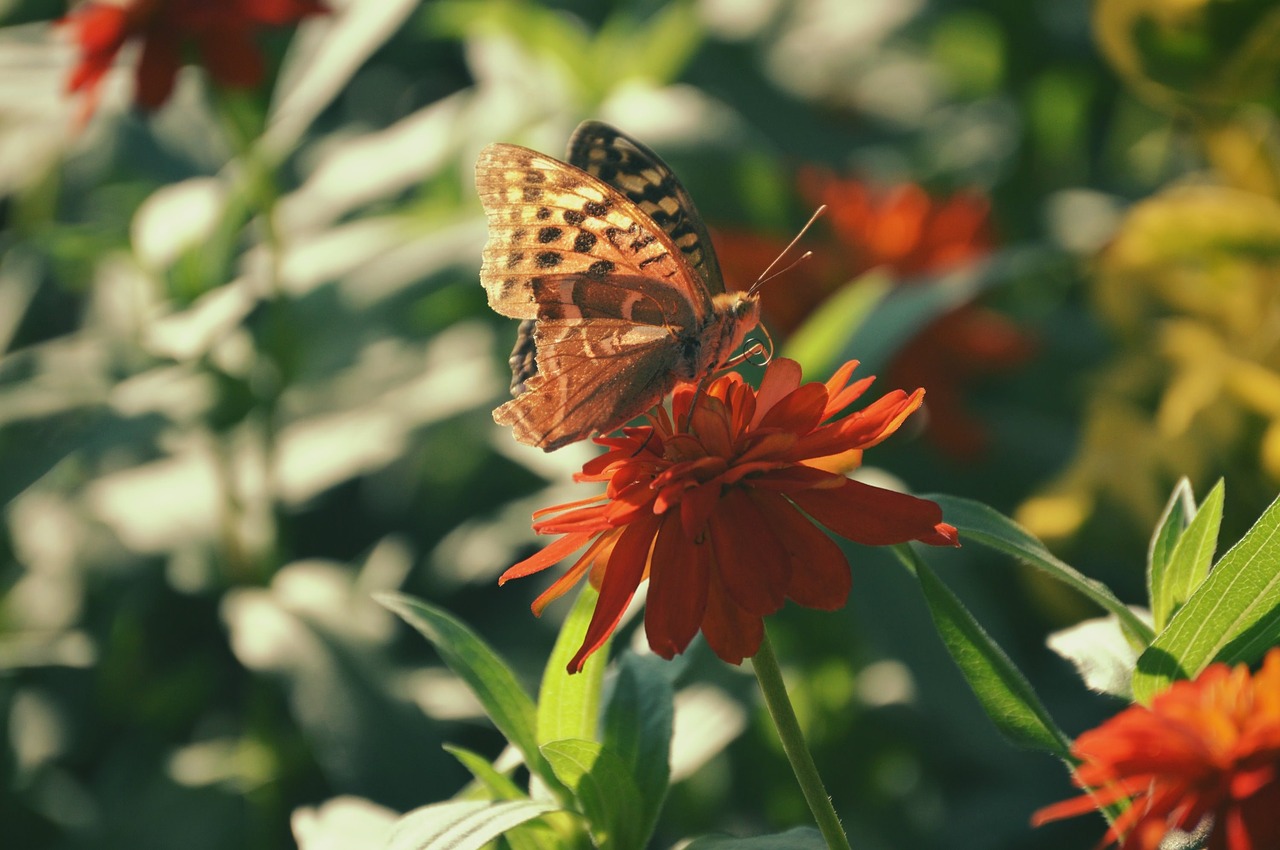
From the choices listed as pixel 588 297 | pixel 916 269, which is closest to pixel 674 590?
pixel 588 297

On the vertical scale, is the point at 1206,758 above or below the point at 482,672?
above

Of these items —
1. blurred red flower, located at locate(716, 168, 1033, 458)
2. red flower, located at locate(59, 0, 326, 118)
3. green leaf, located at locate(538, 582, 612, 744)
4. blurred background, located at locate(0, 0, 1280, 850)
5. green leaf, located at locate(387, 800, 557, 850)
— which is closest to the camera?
green leaf, located at locate(387, 800, 557, 850)

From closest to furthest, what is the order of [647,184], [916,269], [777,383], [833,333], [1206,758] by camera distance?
[1206,758] < [777,383] < [647,184] < [833,333] < [916,269]

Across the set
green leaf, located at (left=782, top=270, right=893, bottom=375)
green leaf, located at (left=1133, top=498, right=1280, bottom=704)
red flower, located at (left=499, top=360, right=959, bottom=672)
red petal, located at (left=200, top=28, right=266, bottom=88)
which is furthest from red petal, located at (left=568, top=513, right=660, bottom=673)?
red petal, located at (left=200, top=28, right=266, bottom=88)

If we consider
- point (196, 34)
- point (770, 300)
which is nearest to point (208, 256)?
point (196, 34)

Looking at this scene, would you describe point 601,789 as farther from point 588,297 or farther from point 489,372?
point 489,372

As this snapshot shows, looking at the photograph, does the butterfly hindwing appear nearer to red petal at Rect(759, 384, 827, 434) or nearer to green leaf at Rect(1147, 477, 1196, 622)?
red petal at Rect(759, 384, 827, 434)

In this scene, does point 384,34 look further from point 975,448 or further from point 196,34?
point 975,448

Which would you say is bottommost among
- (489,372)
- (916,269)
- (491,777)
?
(489,372)
